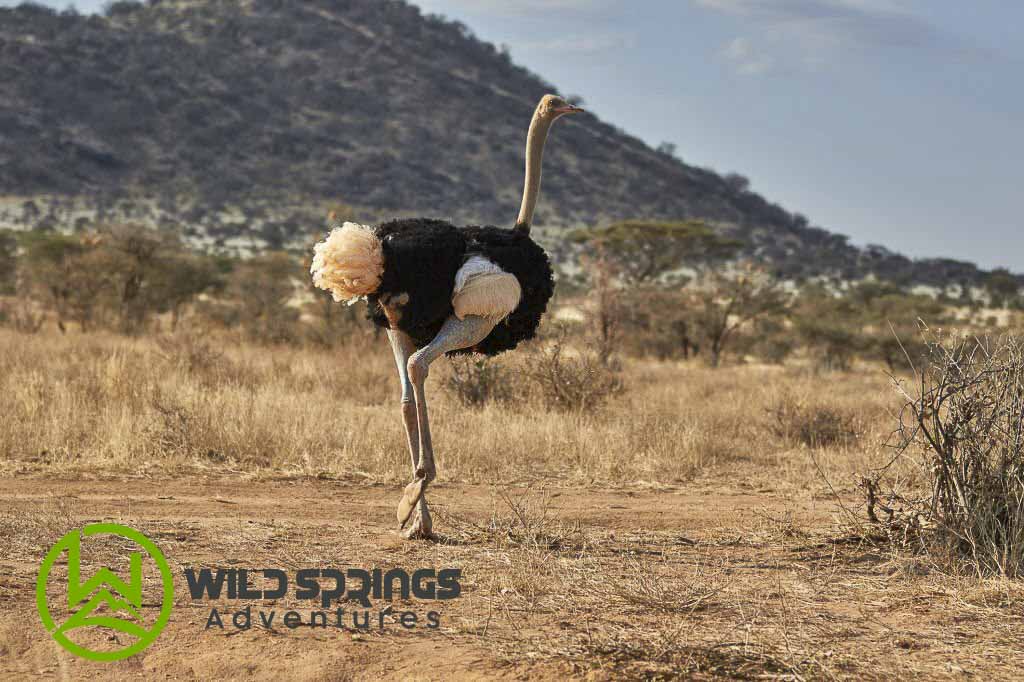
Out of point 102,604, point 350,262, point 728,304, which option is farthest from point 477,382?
point 728,304

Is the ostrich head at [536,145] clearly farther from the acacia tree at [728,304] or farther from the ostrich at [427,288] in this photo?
the acacia tree at [728,304]

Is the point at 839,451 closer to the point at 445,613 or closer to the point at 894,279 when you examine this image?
the point at 445,613

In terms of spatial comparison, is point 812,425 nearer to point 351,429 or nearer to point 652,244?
point 351,429

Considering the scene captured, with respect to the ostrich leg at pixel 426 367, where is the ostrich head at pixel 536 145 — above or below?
above

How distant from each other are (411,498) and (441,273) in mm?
1192

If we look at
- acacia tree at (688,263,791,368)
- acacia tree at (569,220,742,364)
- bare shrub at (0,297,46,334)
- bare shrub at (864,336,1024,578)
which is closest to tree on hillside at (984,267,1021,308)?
acacia tree at (569,220,742,364)

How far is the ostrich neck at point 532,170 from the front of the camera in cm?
621

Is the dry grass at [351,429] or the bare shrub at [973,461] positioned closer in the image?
the bare shrub at [973,461]

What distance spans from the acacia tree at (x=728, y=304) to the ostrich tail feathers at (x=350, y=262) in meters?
18.5

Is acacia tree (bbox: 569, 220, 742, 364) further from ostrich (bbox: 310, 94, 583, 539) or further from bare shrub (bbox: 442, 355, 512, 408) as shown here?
ostrich (bbox: 310, 94, 583, 539)

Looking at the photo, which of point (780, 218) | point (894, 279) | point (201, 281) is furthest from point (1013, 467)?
point (780, 218)

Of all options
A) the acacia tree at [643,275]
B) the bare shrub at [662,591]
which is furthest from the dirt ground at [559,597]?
the acacia tree at [643,275]

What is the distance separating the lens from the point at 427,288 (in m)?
5.75

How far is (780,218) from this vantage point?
88188mm
